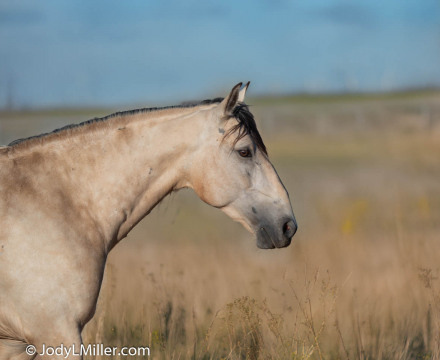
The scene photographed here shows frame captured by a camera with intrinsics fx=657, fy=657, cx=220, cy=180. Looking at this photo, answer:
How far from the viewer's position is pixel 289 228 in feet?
13.9

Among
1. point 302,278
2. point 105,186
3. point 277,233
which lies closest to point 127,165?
point 105,186

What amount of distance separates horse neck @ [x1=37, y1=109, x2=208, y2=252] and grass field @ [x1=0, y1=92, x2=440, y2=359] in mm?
316

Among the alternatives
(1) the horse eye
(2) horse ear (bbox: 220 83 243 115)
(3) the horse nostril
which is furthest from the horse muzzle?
(2) horse ear (bbox: 220 83 243 115)

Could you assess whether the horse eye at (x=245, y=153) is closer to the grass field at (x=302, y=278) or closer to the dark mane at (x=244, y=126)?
the dark mane at (x=244, y=126)

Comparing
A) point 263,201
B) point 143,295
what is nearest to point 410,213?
point 143,295

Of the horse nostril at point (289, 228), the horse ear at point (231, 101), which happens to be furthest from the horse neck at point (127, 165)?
the horse nostril at point (289, 228)

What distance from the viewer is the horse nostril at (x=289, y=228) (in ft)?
13.9

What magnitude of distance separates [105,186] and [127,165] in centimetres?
20

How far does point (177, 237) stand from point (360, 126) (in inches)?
1099

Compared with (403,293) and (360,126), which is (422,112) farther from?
(403,293)

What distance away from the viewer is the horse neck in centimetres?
416

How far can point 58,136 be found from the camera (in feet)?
13.8

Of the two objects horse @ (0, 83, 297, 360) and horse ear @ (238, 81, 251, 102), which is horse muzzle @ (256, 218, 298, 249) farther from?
horse ear @ (238, 81, 251, 102)

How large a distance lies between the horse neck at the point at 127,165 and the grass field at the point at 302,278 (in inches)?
12.4
